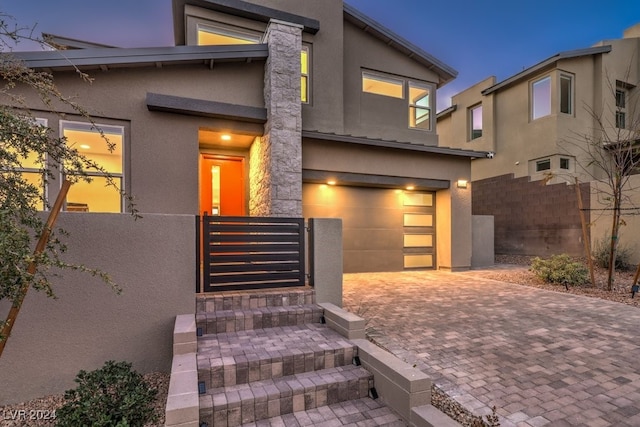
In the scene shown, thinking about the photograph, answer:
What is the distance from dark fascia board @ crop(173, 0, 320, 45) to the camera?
756 cm

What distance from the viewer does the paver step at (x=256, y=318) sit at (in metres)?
3.74

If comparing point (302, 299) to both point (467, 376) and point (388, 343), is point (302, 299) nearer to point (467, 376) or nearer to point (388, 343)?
point (388, 343)

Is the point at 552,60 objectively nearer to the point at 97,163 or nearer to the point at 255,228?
the point at 255,228

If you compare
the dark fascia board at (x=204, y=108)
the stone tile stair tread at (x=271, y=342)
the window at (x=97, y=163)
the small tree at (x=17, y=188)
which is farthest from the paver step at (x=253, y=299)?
the dark fascia board at (x=204, y=108)

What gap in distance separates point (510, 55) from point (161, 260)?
2167 inches

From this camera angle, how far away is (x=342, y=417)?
107 inches

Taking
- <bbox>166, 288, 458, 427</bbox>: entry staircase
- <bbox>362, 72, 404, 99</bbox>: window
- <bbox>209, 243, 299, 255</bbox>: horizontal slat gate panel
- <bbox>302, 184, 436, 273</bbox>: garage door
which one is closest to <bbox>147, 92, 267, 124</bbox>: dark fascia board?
<bbox>302, 184, 436, 273</bbox>: garage door

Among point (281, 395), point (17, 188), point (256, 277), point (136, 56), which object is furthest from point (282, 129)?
point (281, 395)

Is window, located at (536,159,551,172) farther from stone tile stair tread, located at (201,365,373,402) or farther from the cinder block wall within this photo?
stone tile stair tread, located at (201,365,373,402)

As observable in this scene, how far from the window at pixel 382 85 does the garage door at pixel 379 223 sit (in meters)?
3.24

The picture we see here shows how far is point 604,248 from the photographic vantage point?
9.66m

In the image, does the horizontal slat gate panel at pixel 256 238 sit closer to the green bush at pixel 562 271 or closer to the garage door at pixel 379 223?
the garage door at pixel 379 223

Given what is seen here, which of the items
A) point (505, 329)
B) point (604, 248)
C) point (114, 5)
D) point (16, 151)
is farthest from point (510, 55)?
point (16, 151)

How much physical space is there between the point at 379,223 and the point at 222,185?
4624 mm
